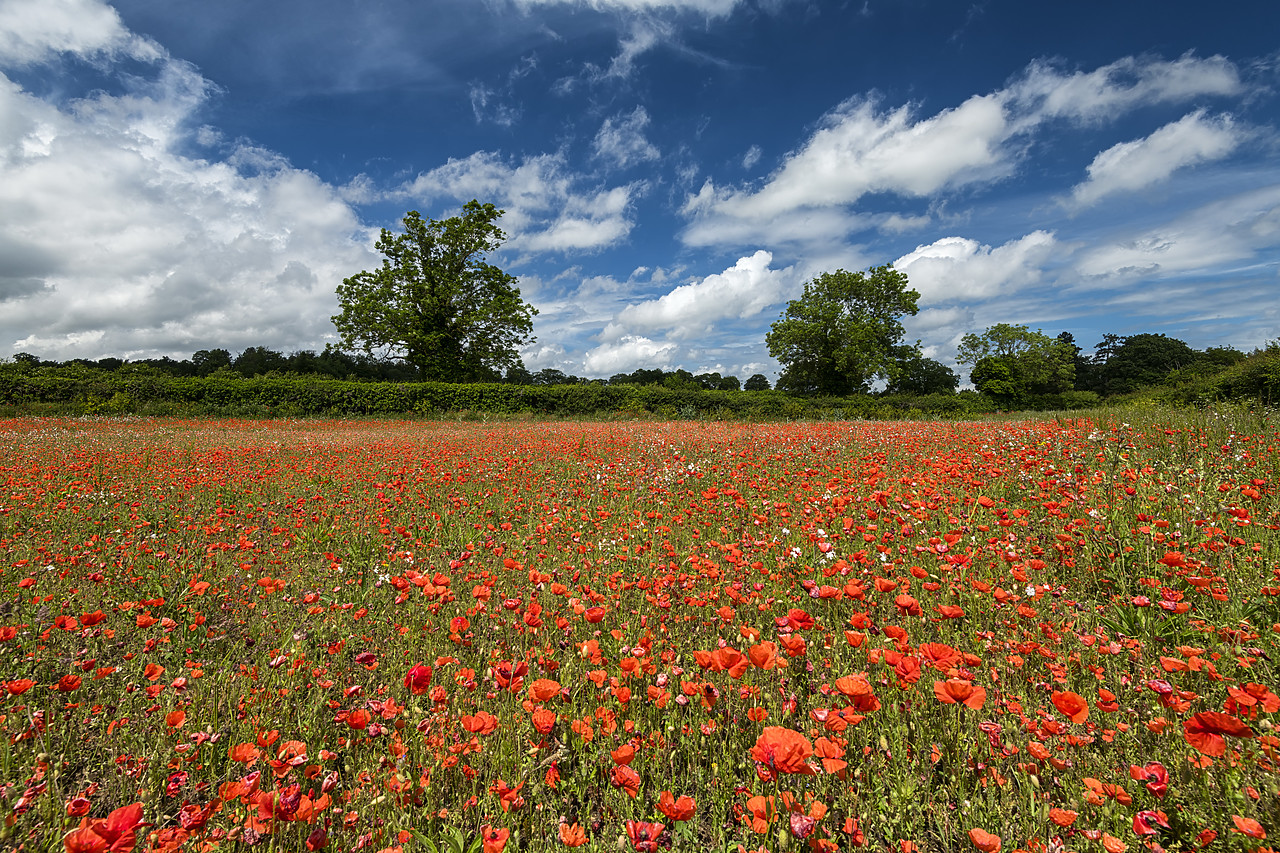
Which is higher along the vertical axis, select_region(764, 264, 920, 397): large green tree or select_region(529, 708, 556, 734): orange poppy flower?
select_region(764, 264, 920, 397): large green tree

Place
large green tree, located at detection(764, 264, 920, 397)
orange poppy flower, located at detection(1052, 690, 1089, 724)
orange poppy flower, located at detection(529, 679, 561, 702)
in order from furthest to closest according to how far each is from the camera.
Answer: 1. large green tree, located at detection(764, 264, 920, 397)
2. orange poppy flower, located at detection(529, 679, 561, 702)
3. orange poppy flower, located at detection(1052, 690, 1089, 724)

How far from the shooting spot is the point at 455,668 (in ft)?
8.34

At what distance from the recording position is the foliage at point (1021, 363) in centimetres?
5941

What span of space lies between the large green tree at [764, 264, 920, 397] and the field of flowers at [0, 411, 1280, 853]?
3877 centimetres

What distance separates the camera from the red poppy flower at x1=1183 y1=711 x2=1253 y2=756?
1324mm

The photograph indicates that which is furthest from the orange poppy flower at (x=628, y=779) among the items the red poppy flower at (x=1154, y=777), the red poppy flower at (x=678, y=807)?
the red poppy flower at (x=1154, y=777)

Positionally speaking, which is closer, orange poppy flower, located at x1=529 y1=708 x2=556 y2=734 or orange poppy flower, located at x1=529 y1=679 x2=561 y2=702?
orange poppy flower, located at x1=529 y1=708 x2=556 y2=734

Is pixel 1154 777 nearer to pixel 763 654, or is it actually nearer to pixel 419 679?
pixel 763 654

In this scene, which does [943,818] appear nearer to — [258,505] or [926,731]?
[926,731]

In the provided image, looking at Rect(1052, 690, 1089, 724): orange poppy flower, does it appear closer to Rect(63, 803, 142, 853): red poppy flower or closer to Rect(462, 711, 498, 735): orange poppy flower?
Rect(462, 711, 498, 735): orange poppy flower

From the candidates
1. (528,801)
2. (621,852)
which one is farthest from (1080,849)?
(528,801)

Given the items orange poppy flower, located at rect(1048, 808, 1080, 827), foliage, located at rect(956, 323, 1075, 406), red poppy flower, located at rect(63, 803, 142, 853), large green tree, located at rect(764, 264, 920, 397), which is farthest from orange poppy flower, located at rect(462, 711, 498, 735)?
foliage, located at rect(956, 323, 1075, 406)

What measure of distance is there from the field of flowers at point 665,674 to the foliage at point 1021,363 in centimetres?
6472

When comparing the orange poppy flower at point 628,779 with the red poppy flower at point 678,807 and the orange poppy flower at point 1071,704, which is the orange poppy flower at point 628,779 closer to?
the red poppy flower at point 678,807
